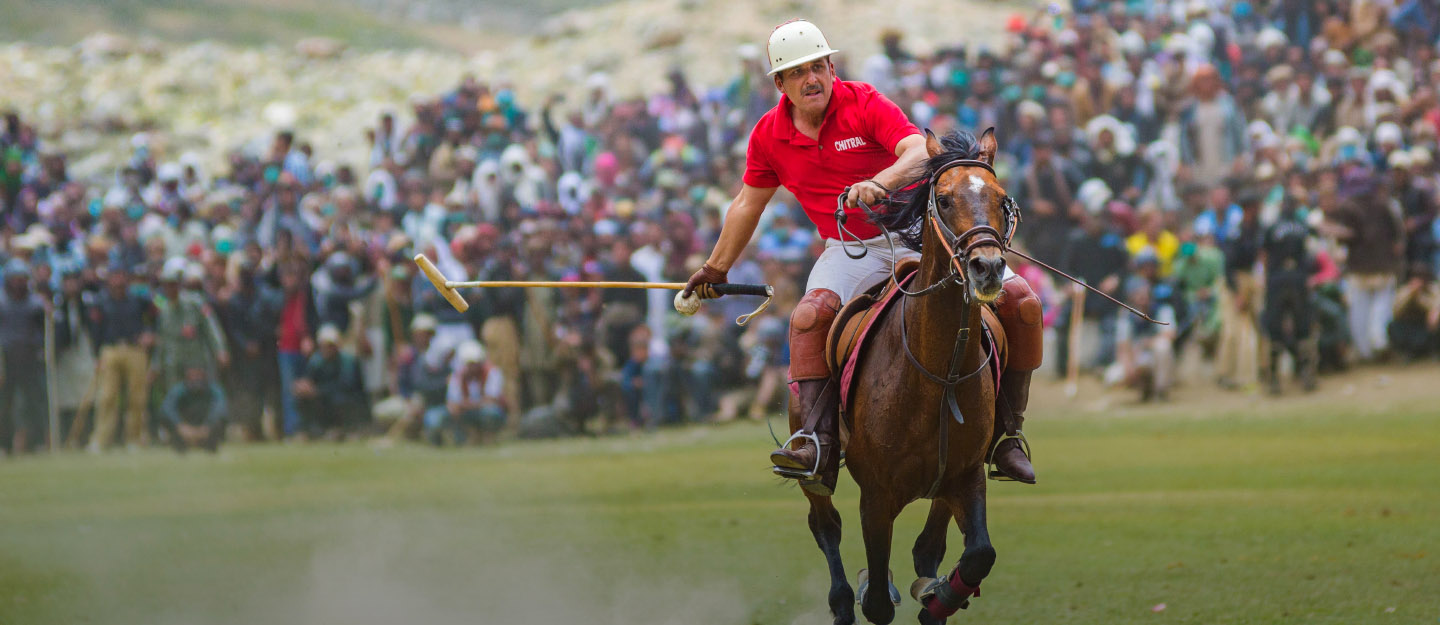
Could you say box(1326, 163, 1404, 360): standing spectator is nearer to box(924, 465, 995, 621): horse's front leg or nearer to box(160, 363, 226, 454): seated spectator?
box(924, 465, 995, 621): horse's front leg

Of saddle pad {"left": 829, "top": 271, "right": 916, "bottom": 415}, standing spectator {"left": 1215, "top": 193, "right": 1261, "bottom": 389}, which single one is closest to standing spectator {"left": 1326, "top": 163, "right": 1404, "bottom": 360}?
standing spectator {"left": 1215, "top": 193, "right": 1261, "bottom": 389}

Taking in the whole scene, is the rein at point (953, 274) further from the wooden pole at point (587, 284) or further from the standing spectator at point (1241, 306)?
the standing spectator at point (1241, 306)

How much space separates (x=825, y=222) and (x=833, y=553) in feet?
5.74

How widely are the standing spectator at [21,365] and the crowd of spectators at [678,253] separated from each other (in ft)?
0.12

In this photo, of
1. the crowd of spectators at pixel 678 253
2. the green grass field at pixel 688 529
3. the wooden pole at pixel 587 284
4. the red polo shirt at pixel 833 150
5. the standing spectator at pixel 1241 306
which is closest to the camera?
the red polo shirt at pixel 833 150

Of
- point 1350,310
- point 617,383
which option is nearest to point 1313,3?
point 1350,310

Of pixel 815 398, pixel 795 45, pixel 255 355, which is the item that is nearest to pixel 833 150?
pixel 795 45

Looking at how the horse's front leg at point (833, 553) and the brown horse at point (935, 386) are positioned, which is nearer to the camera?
the brown horse at point (935, 386)

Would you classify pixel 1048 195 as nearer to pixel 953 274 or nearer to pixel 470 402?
pixel 470 402

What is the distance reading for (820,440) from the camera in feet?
22.9

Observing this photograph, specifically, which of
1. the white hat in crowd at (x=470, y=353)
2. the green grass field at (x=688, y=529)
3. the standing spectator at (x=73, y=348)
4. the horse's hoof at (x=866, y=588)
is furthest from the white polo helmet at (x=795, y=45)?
the standing spectator at (x=73, y=348)

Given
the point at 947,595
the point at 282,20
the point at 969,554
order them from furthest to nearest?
the point at 282,20, the point at 947,595, the point at 969,554

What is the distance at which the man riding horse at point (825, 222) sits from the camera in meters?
6.98

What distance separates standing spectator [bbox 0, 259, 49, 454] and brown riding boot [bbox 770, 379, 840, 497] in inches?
550
